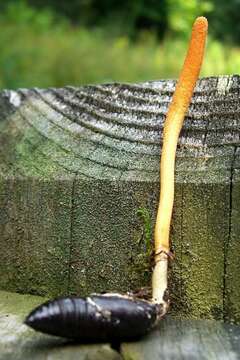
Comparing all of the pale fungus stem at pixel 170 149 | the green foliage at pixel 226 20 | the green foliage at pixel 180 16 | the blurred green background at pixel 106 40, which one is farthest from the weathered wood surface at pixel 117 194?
the green foliage at pixel 226 20

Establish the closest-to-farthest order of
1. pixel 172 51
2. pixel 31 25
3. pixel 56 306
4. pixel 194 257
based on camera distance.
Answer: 1. pixel 56 306
2. pixel 194 257
3. pixel 172 51
4. pixel 31 25

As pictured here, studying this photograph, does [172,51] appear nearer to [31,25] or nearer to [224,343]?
[31,25]

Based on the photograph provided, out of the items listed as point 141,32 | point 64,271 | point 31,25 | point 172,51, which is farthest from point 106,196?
point 141,32

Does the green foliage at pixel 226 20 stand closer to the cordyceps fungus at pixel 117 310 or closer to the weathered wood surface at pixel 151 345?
the cordyceps fungus at pixel 117 310

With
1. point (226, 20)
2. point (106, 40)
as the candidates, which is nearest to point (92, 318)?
point (106, 40)

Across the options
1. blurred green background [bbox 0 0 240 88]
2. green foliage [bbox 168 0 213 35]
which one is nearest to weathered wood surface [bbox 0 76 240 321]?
blurred green background [bbox 0 0 240 88]

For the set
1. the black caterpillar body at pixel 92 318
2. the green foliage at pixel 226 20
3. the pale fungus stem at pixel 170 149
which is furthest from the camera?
the green foliage at pixel 226 20

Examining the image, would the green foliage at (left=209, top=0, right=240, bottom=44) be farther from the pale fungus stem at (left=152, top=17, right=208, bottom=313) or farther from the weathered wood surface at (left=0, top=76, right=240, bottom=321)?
the pale fungus stem at (left=152, top=17, right=208, bottom=313)
